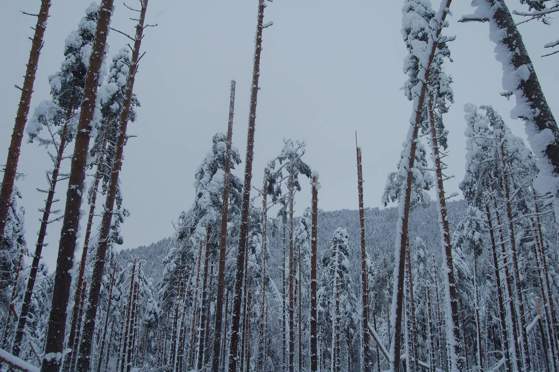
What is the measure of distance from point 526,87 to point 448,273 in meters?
10.6

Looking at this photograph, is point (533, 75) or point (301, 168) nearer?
point (533, 75)

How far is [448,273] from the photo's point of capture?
1418 centimetres

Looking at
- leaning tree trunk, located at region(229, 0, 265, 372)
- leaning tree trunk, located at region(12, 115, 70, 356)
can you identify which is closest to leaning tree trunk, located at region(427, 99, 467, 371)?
leaning tree trunk, located at region(229, 0, 265, 372)

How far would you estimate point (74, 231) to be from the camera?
7242mm

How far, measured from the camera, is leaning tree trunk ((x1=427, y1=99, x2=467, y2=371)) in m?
12.9

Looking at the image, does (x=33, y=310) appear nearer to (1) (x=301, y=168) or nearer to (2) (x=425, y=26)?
(1) (x=301, y=168)

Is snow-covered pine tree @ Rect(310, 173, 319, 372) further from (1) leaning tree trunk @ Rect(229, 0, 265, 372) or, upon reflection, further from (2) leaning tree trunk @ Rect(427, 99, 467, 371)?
(2) leaning tree trunk @ Rect(427, 99, 467, 371)

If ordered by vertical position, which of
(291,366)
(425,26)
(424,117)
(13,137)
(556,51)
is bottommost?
(291,366)

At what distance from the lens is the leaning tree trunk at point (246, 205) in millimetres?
11633

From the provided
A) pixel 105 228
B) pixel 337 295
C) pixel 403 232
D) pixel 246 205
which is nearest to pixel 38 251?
pixel 105 228

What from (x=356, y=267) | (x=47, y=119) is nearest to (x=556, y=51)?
(x=47, y=119)

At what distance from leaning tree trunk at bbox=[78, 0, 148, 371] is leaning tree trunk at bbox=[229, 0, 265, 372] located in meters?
3.90

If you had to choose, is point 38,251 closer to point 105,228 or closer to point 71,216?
point 105,228

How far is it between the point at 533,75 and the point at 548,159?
1.20 metres
